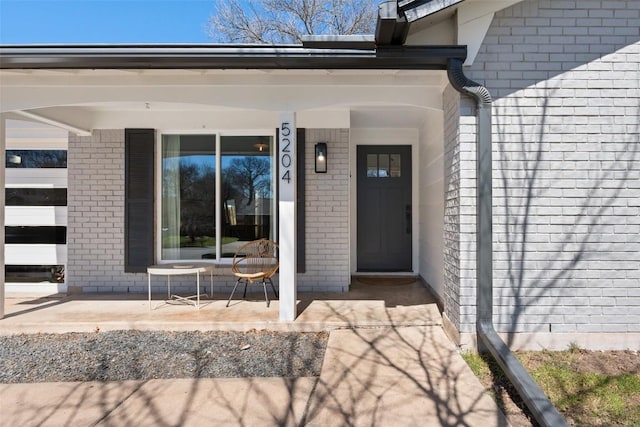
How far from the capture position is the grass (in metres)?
2.59

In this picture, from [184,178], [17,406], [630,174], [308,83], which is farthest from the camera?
[184,178]

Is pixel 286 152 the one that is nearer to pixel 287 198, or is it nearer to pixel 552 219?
pixel 287 198

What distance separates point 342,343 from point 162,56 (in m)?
3.21

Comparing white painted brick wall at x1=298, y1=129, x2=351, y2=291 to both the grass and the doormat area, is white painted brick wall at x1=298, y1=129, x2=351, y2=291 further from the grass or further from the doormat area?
the grass

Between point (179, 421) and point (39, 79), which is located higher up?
point (39, 79)

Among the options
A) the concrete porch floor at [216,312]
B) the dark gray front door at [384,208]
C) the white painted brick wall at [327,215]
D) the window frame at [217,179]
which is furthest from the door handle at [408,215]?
the window frame at [217,179]

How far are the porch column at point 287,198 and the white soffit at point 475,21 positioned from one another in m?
1.80

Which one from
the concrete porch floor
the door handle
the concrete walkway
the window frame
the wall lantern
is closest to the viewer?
the concrete walkway

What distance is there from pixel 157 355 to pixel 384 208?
4471mm

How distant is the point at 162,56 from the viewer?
3.54 metres

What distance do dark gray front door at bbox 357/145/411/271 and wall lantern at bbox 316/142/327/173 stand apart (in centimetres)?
142

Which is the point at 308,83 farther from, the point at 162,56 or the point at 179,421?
the point at 179,421

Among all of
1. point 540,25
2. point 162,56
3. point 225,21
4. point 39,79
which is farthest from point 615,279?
point 225,21

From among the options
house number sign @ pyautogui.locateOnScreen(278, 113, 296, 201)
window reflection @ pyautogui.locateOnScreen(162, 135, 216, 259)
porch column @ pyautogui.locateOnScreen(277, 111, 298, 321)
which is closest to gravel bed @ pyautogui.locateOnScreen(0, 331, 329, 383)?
porch column @ pyautogui.locateOnScreen(277, 111, 298, 321)
